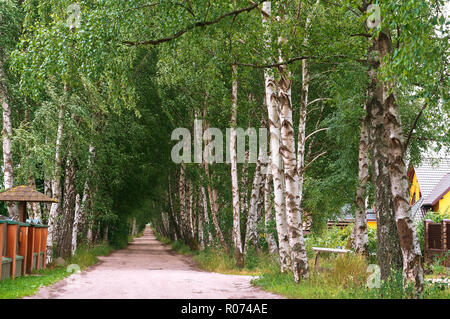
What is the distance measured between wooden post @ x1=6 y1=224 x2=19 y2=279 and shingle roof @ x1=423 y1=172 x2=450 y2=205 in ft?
77.7

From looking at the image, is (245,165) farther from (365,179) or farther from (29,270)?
(29,270)

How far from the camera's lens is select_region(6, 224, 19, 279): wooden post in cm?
1351

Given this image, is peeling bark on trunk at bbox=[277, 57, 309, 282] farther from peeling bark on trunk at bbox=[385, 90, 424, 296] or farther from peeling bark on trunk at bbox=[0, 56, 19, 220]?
peeling bark on trunk at bbox=[0, 56, 19, 220]

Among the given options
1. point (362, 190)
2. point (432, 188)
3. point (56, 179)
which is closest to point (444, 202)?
point (432, 188)

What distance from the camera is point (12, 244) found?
13609mm

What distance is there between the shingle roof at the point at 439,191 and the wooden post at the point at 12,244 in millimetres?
23685

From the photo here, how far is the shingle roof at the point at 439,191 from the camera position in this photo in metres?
30.0

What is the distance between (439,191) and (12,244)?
82.0 ft

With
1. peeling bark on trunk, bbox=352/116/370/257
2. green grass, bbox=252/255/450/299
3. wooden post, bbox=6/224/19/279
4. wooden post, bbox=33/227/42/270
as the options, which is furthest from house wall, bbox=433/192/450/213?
wooden post, bbox=6/224/19/279

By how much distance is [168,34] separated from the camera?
11953 millimetres

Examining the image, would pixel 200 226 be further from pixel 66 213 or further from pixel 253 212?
pixel 66 213
